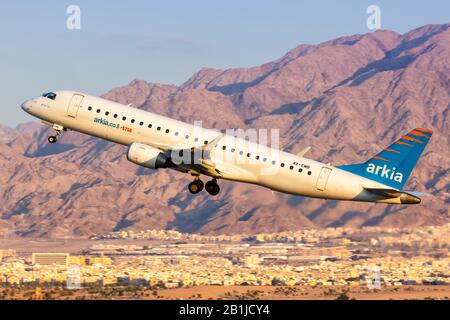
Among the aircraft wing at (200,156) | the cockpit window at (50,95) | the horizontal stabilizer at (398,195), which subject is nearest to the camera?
the horizontal stabilizer at (398,195)

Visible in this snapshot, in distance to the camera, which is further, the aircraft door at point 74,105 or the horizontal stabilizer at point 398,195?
the aircraft door at point 74,105

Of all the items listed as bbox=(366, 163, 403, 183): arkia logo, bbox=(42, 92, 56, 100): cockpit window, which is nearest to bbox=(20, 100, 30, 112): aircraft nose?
bbox=(42, 92, 56, 100): cockpit window

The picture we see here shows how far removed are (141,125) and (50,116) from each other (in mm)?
9560

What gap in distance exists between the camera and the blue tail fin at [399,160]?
6800 centimetres

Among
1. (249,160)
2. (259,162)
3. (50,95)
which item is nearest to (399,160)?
(259,162)

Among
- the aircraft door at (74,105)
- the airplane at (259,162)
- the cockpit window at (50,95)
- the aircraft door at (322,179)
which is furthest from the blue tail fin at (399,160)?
the cockpit window at (50,95)

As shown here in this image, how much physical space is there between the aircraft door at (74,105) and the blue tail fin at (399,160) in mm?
24358

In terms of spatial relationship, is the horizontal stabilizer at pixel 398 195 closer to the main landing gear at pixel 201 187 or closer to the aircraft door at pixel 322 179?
the aircraft door at pixel 322 179

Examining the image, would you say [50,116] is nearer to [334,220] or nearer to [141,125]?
[141,125]

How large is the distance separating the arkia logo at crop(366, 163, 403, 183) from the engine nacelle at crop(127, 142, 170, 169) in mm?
16024

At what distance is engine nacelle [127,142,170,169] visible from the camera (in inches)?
2734

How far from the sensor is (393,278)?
182 m
